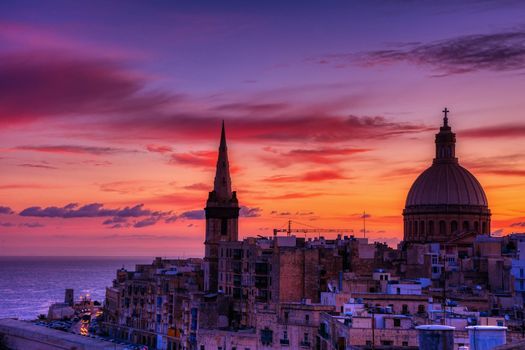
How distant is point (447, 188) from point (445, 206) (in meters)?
1.74

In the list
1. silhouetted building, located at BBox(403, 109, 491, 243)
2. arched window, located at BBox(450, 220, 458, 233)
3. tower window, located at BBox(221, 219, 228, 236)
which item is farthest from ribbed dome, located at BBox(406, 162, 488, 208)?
tower window, located at BBox(221, 219, 228, 236)

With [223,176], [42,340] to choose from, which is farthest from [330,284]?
[42,340]

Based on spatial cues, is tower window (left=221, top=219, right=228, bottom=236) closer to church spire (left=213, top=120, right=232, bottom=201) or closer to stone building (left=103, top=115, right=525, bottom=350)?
stone building (left=103, top=115, right=525, bottom=350)

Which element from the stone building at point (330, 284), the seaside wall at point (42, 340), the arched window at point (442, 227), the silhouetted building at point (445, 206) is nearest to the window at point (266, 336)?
the stone building at point (330, 284)

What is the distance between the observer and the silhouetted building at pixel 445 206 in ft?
289

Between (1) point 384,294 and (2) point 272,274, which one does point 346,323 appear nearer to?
(1) point 384,294

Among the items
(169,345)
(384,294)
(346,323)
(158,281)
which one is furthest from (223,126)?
(346,323)

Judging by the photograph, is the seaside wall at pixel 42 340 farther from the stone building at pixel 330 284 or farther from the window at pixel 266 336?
the window at pixel 266 336

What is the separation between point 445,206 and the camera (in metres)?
88.2

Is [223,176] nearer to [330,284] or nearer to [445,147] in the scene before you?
[330,284]

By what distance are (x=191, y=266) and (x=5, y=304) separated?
5892 centimetres

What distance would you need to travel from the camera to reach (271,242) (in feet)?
230

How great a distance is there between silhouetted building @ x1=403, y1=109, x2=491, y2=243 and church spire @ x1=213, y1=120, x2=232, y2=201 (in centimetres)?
1982

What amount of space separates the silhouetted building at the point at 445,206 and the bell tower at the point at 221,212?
19.5 meters
